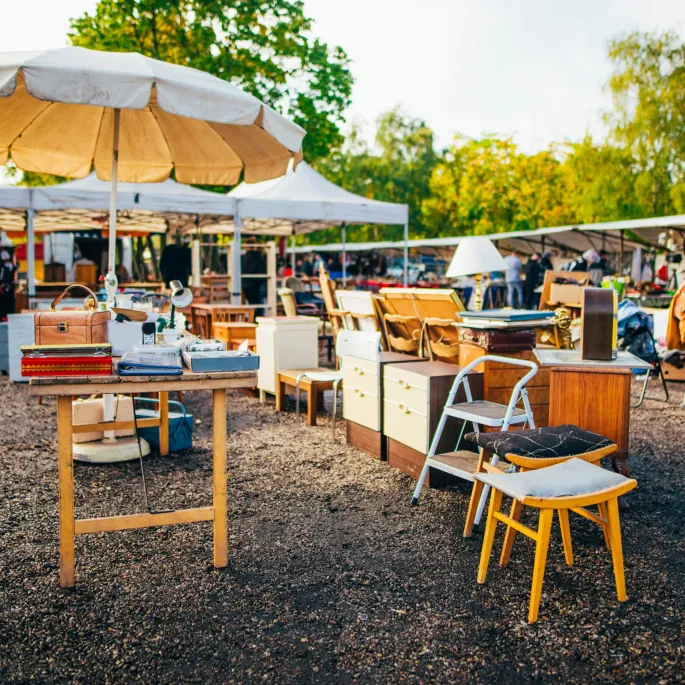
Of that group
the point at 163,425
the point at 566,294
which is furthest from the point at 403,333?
the point at 566,294

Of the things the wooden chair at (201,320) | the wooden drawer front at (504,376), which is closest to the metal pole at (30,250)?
the wooden chair at (201,320)

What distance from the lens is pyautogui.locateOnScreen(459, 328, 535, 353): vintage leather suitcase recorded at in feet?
15.5

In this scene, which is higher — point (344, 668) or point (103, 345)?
point (103, 345)

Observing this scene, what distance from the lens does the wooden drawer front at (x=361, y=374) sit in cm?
502

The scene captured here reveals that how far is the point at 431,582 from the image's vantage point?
10.2ft

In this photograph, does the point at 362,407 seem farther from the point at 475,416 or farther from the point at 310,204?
the point at 310,204

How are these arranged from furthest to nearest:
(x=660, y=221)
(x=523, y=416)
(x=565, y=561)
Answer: (x=660, y=221) → (x=523, y=416) → (x=565, y=561)

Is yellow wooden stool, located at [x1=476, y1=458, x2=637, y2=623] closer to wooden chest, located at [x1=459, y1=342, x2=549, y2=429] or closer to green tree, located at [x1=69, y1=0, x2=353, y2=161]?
wooden chest, located at [x1=459, y1=342, x2=549, y2=429]

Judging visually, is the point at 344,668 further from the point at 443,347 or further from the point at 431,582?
the point at 443,347

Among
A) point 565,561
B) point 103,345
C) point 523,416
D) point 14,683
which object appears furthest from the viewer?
point 523,416

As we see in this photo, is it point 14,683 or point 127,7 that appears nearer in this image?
point 14,683

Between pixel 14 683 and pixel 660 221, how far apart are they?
56.9ft

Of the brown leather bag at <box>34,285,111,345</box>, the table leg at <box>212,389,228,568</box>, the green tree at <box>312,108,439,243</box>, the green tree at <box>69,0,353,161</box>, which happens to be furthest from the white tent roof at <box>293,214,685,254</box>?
the brown leather bag at <box>34,285,111,345</box>

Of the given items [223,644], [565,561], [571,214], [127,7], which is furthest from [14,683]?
[571,214]
